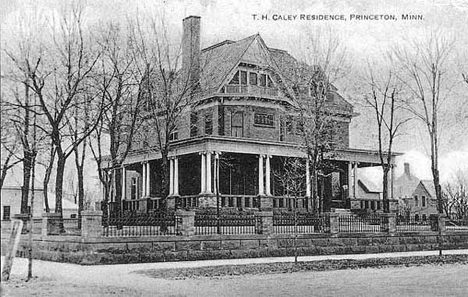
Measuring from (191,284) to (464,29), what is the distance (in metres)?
8.70

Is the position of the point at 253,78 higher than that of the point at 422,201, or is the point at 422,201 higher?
the point at 253,78

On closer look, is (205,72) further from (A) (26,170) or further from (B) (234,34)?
(A) (26,170)

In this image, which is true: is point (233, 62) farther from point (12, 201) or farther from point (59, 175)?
point (12, 201)

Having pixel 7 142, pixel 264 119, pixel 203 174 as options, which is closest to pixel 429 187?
pixel 264 119

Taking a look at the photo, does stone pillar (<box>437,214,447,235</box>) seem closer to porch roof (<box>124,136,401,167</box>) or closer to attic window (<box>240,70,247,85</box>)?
porch roof (<box>124,136,401,167</box>)

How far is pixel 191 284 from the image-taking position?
13.0 meters

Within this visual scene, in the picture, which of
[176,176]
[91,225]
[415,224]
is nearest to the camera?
[91,225]

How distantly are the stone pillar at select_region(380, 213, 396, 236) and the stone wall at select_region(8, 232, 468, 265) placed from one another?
9.8 inches

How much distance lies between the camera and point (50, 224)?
19.3 meters

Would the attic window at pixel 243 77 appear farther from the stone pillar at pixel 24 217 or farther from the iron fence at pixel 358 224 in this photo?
the stone pillar at pixel 24 217

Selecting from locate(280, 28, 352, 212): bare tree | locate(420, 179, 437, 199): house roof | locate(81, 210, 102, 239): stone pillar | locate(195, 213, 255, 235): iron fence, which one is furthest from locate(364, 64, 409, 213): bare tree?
locate(420, 179, 437, 199): house roof

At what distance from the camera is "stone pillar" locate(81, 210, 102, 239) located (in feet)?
57.2

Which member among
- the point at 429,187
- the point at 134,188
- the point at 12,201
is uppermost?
the point at 429,187

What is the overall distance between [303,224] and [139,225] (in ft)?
20.1
